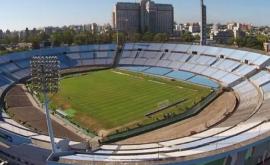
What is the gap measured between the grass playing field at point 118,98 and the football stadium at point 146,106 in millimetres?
157

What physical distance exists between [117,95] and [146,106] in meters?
9.02

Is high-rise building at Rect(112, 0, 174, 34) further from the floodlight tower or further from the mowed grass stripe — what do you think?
the floodlight tower

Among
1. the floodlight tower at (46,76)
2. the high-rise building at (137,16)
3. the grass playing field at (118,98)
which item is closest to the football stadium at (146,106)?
the grass playing field at (118,98)

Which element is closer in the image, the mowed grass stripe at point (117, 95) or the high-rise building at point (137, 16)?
the mowed grass stripe at point (117, 95)

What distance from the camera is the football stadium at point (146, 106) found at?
28219mm

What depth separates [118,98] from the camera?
59.7m

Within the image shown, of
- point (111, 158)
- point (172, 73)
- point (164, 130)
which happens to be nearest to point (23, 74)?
point (172, 73)

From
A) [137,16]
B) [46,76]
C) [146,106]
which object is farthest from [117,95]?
[137,16]

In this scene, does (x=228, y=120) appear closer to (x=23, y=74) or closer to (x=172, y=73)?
(x=172, y=73)

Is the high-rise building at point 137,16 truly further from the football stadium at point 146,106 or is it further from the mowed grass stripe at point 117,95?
the mowed grass stripe at point 117,95

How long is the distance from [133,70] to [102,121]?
3663 centimetres

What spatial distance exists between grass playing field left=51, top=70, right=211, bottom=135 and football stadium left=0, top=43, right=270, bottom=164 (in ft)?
0.52

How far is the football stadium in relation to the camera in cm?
2822

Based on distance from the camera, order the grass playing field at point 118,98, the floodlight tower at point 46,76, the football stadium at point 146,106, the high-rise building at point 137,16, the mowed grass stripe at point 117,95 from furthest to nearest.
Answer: the high-rise building at point 137,16, the mowed grass stripe at point 117,95, the grass playing field at point 118,98, the floodlight tower at point 46,76, the football stadium at point 146,106
